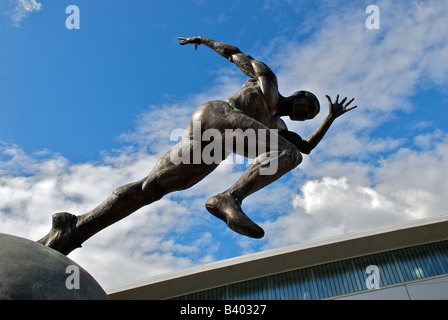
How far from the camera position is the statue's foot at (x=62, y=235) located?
3.87 metres

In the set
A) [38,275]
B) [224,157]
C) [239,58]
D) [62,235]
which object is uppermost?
[239,58]

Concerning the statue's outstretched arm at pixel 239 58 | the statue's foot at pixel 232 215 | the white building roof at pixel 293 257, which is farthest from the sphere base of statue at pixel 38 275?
the white building roof at pixel 293 257

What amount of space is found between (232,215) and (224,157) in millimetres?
1111

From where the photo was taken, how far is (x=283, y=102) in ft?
15.7

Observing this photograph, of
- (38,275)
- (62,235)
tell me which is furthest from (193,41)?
(38,275)

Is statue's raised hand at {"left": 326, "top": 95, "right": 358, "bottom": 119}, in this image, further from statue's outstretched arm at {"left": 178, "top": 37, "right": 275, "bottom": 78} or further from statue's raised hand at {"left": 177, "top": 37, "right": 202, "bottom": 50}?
statue's raised hand at {"left": 177, "top": 37, "right": 202, "bottom": 50}

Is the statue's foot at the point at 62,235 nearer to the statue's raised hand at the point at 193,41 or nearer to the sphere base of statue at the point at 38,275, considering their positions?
the sphere base of statue at the point at 38,275

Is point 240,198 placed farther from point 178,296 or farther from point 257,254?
point 178,296

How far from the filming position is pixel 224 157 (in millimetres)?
4238

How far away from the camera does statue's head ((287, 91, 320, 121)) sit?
15.6 ft

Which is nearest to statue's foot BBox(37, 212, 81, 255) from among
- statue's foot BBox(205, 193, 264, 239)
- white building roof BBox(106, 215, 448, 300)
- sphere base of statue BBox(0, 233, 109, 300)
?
sphere base of statue BBox(0, 233, 109, 300)

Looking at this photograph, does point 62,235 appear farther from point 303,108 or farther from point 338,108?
point 338,108

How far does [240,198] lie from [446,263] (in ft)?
65.0
